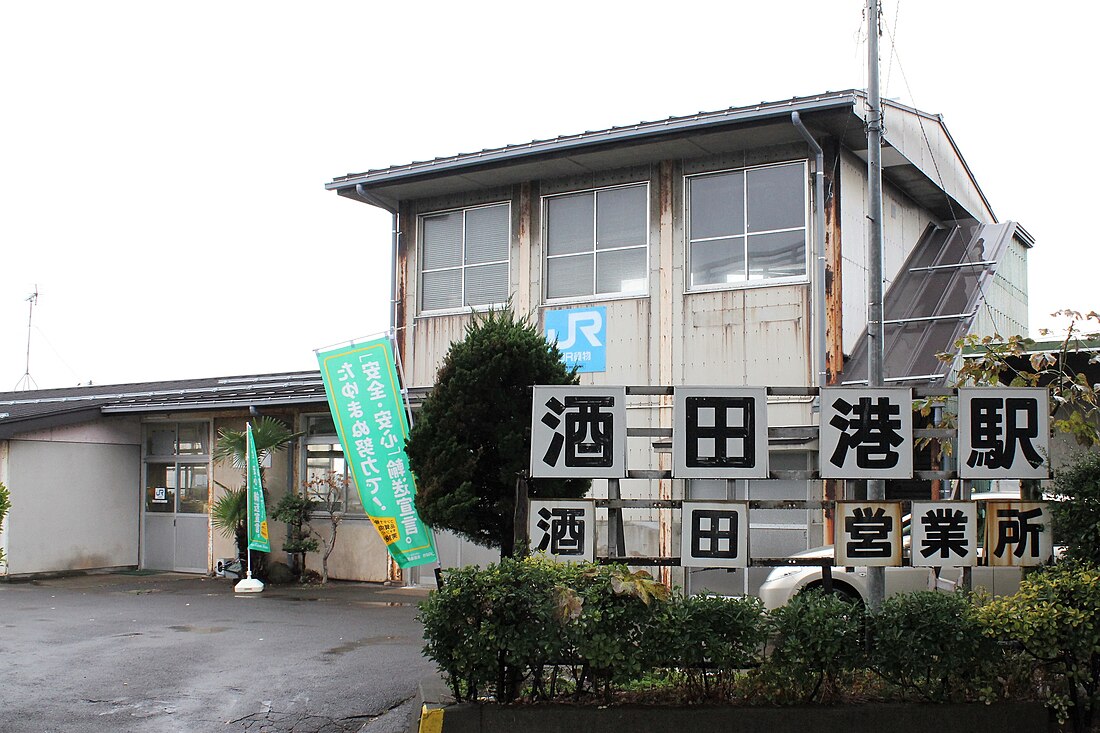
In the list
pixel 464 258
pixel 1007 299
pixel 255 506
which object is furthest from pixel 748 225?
pixel 255 506

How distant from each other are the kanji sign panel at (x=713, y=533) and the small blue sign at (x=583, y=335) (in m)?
8.58

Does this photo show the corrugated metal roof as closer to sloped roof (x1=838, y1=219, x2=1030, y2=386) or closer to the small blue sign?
the small blue sign

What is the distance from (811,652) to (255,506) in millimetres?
12590

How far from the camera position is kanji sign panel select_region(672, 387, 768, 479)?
7812 millimetres

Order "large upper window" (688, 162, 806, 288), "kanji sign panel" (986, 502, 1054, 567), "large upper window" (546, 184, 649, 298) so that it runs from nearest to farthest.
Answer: "kanji sign panel" (986, 502, 1054, 567) < "large upper window" (688, 162, 806, 288) < "large upper window" (546, 184, 649, 298)

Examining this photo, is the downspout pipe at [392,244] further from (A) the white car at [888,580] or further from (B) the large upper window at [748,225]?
(A) the white car at [888,580]

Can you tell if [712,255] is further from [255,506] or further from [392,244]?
[255,506]

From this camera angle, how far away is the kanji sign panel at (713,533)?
771cm

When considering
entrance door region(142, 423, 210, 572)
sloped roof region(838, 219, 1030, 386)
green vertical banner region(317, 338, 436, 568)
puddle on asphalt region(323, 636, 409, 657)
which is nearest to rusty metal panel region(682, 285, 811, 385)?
sloped roof region(838, 219, 1030, 386)

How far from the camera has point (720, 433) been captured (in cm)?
788

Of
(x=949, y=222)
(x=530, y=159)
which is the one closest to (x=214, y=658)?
(x=530, y=159)

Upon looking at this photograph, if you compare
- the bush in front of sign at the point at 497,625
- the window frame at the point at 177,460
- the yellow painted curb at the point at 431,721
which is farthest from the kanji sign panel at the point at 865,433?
the window frame at the point at 177,460

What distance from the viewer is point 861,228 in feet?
52.0

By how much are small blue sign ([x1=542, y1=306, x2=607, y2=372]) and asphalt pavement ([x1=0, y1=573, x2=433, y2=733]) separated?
464 centimetres
